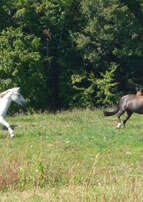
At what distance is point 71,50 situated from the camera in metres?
33.3

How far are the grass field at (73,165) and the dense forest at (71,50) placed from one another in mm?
11573

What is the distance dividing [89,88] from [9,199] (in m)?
26.8

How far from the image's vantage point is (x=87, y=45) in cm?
3225

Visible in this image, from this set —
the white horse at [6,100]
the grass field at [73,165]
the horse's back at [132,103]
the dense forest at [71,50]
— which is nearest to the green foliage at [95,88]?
the dense forest at [71,50]

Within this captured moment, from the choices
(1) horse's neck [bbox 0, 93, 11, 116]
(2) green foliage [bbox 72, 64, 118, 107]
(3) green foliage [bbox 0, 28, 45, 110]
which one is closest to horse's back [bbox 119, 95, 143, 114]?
(1) horse's neck [bbox 0, 93, 11, 116]

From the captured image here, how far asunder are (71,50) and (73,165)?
26878 millimetres

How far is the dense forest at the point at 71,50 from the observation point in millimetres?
31062

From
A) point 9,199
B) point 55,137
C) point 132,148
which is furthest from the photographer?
point 55,137

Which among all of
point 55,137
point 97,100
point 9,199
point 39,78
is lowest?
point 97,100

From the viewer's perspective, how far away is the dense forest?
31062 millimetres

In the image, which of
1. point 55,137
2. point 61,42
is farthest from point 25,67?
point 55,137

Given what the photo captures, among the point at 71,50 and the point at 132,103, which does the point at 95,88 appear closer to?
the point at 71,50

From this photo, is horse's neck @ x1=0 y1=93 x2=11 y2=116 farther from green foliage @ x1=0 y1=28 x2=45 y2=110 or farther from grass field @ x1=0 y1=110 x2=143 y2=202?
green foliage @ x1=0 y1=28 x2=45 y2=110

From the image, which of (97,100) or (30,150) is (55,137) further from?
(97,100)
